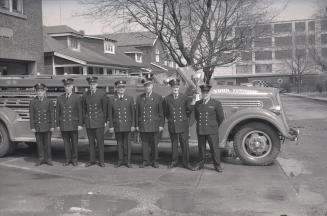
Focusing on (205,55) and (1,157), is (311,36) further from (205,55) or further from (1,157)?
(1,157)

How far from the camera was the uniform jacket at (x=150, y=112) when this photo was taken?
9.01 metres

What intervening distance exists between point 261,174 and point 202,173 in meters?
1.02

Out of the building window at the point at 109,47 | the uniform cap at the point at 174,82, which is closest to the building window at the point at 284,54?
the building window at the point at 109,47

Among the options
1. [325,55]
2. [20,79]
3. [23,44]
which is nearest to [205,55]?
[23,44]

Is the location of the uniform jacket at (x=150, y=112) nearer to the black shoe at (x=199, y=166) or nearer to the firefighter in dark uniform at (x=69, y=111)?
the black shoe at (x=199, y=166)

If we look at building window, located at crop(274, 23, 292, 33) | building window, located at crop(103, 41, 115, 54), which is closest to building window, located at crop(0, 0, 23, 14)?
building window, located at crop(274, 23, 292, 33)

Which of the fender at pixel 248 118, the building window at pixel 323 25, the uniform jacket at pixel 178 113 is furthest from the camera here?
the building window at pixel 323 25

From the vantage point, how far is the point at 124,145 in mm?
9352

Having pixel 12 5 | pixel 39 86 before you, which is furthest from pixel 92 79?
pixel 12 5

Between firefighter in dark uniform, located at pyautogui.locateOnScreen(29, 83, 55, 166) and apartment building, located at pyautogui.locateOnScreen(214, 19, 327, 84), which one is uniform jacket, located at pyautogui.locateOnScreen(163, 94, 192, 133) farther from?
apartment building, located at pyautogui.locateOnScreen(214, 19, 327, 84)

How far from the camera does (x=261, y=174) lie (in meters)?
Result: 8.52

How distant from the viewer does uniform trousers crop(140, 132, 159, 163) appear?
918 cm

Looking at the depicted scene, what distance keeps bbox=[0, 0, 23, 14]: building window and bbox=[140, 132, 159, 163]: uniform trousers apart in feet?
31.8

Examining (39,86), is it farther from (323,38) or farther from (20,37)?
(323,38)
